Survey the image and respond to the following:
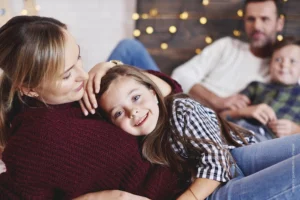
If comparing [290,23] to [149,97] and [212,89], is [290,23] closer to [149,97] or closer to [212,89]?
[212,89]

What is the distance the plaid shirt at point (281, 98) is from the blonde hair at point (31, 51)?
103 centimetres

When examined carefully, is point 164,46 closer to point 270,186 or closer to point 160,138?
point 160,138

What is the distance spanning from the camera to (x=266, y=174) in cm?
92

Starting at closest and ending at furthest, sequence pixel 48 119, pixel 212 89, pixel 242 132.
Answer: pixel 48 119 → pixel 242 132 → pixel 212 89

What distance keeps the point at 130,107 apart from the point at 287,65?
89 centimetres

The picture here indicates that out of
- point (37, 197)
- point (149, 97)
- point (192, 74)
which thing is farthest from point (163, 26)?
point (37, 197)

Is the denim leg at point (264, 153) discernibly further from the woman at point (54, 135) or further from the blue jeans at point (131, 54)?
the blue jeans at point (131, 54)

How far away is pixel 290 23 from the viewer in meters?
1.92

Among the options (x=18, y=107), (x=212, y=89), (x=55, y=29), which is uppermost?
(x=55, y=29)

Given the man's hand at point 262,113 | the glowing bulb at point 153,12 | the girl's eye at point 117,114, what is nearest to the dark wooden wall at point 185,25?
the glowing bulb at point 153,12

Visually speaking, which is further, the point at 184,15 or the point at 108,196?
the point at 184,15

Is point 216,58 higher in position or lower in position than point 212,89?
higher

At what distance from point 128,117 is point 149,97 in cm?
8

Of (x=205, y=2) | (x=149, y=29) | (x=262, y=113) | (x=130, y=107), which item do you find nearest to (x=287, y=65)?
(x=262, y=113)
